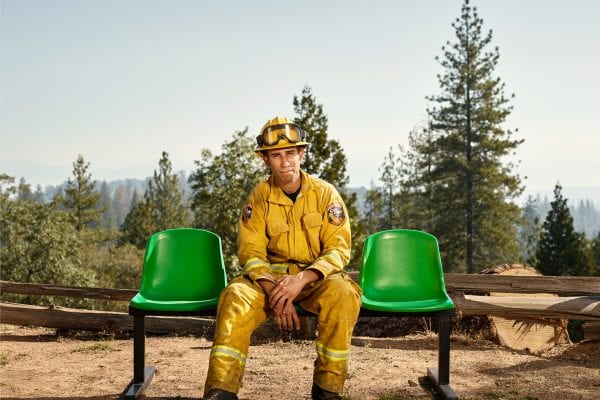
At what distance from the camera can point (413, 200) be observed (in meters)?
52.7

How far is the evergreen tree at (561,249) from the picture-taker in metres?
34.8

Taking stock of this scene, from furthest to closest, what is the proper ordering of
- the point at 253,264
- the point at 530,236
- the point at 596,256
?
the point at 530,236, the point at 596,256, the point at 253,264

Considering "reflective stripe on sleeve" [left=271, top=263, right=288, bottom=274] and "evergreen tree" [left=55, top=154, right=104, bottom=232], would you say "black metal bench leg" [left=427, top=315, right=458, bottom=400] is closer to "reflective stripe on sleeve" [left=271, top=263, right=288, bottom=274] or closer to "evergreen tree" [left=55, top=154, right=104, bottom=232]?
"reflective stripe on sleeve" [left=271, top=263, right=288, bottom=274]

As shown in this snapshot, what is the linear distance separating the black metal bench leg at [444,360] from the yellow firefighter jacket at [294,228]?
0.92 meters

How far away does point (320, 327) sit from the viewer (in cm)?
410

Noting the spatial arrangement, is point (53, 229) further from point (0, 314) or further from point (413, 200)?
point (413, 200)

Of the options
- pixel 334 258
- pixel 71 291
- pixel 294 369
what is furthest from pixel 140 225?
pixel 334 258

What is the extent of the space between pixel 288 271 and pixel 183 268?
101 centimetres

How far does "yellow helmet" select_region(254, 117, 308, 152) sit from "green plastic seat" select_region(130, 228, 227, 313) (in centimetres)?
108

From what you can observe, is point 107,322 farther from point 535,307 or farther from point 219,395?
point 535,307

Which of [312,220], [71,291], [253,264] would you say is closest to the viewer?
[253,264]

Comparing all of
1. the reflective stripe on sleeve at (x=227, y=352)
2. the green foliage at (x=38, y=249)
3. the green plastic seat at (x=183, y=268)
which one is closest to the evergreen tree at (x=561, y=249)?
the green foliage at (x=38, y=249)

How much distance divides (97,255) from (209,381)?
152 ft

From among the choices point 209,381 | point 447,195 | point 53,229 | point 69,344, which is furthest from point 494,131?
point 209,381
